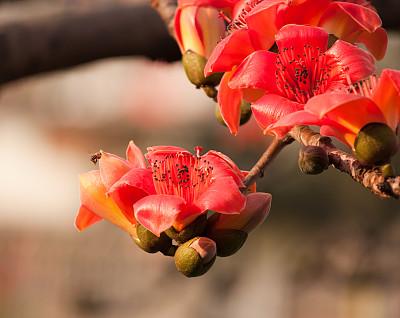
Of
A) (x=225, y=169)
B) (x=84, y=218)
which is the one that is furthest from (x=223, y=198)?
(x=84, y=218)

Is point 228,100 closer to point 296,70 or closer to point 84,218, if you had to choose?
point 296,70

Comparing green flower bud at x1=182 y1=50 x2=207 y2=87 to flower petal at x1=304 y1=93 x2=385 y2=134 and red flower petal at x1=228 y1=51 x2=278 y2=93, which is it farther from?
flower petal at x1=304 y1=93 x2=385 y2=134

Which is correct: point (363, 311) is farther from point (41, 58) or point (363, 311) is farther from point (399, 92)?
point (399, 92)

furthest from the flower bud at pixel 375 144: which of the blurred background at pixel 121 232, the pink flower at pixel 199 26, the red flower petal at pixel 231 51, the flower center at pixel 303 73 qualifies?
the blurred background at pixel 121 232

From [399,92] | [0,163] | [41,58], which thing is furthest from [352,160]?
[0,163]

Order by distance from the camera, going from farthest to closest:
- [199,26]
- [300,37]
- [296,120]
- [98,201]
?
[199,26] → [98,201] → [300,37] → [296,120]

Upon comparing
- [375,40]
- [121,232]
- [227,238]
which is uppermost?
[375,40]
